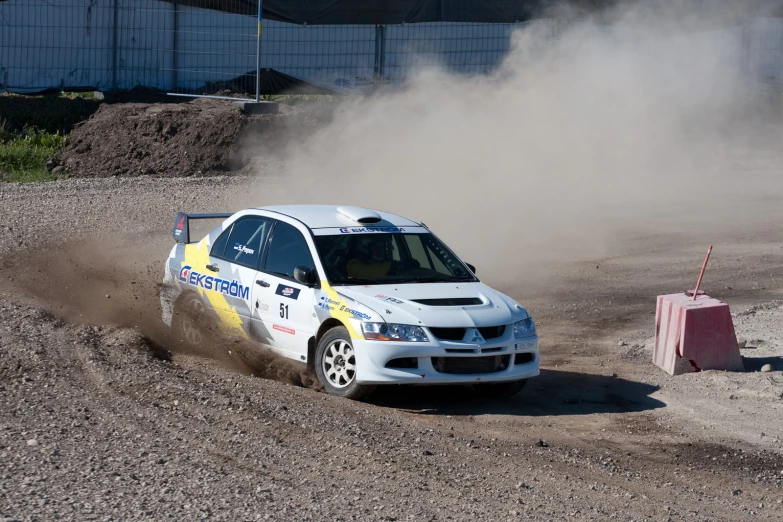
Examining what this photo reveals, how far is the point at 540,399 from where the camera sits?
29.3 ft

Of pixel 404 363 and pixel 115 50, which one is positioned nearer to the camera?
pixel 404 363

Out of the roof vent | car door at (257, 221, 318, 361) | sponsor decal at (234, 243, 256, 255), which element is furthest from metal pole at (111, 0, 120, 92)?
car door at (257, 221, 318, 361)

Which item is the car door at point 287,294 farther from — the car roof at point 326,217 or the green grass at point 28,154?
the green grass at point 28,154

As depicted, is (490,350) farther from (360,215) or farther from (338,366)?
(360,215)

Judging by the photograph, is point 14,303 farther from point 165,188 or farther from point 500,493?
point 165,188

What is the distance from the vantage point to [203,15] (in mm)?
22891

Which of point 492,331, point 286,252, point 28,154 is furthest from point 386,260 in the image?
point 28,154

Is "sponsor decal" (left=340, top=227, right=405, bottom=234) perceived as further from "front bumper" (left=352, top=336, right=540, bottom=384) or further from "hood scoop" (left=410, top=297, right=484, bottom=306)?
"front bumper" (left=352, top=336, right=540, bottom=384)

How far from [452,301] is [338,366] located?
1036mm

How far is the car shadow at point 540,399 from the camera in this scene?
8491 mm

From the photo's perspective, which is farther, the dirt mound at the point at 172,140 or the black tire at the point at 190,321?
the dirt mound at the point at 172,140

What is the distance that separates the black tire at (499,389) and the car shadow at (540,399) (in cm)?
6

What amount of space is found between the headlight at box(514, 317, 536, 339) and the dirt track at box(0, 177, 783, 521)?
605 mm

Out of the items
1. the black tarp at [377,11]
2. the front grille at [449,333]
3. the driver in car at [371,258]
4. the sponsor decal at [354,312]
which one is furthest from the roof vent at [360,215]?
the black tarp at [377,11]
